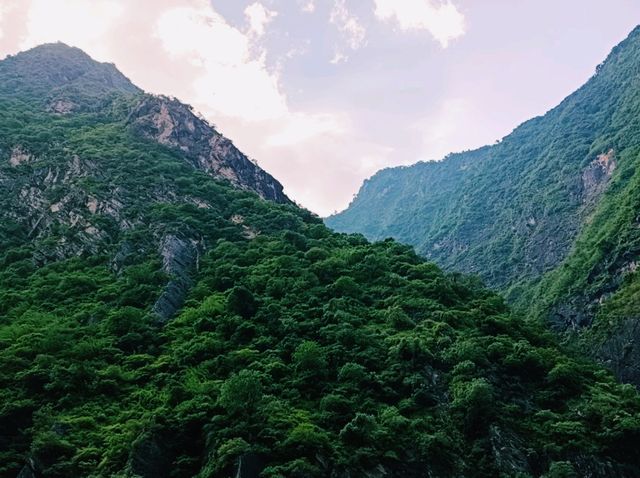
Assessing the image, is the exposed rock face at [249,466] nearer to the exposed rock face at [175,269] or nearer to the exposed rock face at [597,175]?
the exposed rock face at [175,269]

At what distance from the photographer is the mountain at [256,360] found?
28922 mm

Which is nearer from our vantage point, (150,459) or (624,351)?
(150,459)

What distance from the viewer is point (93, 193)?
62469 mm

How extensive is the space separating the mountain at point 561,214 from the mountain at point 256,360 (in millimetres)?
16535

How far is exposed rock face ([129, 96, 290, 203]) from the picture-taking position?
284 ft

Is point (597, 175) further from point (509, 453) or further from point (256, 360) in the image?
point (256, 360)

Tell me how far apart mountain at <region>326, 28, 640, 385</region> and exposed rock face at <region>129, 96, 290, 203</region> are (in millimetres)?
38837

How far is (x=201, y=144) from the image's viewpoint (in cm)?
9012

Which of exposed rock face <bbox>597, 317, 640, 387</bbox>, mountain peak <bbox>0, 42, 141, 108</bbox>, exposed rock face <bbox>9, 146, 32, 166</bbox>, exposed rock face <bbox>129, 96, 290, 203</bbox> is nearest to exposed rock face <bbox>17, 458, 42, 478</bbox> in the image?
exposed rock face <bbox>597, 317, 640, 387</bbox>

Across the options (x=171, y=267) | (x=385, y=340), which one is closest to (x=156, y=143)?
→ (x=171, y=267)

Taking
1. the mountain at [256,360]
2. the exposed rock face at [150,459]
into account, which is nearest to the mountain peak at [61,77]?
the mountain at [256,360]

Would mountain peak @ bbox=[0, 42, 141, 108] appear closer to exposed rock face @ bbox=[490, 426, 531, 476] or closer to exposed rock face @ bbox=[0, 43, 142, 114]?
exposed rock face @ bbox=[0, 43, 142, 114]

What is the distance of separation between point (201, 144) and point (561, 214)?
5841 cm

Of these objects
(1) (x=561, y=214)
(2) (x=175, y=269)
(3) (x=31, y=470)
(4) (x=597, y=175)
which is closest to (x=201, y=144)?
(2) (x=175, y=269)
